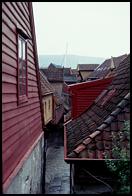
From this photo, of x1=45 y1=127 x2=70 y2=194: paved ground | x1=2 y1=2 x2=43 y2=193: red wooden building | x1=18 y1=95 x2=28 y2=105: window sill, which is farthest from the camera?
x1=45 y1=127 x2=70 y2=194: paved ground

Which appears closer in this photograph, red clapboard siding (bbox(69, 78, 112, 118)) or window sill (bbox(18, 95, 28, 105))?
window sill (bbox(18, 95, 28, 105))

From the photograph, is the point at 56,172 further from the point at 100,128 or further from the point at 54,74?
the point at 54,74

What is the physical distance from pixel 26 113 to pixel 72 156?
2.36 m

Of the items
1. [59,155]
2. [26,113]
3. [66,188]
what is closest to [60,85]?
[59,155]

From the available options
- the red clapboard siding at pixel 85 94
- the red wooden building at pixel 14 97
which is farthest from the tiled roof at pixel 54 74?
the red wooden building at pixel 14 97

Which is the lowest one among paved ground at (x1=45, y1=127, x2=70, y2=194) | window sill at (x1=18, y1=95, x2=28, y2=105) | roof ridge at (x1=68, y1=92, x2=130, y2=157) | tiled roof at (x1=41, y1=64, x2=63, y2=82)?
paved ground at (x1=45, y1=127, x2=70, y2=194)

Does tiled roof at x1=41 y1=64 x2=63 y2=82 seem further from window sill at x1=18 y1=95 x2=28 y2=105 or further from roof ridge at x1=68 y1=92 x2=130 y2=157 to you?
roof ridge at x1=68 y1=92 x2=130 y2=157

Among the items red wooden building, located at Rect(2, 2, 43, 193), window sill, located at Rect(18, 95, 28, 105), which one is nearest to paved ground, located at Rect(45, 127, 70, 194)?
red wooden building, located at Rect(2, 2, 43, 193)

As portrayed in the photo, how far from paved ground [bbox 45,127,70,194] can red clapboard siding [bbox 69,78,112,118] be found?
3.81 meters

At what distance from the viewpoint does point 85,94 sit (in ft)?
40.4

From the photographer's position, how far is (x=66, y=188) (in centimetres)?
1441

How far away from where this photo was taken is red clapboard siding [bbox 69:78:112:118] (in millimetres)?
12125

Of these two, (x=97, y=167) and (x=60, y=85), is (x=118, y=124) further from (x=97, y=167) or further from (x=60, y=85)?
(x=60, y=85)

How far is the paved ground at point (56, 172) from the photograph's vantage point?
562 inches
